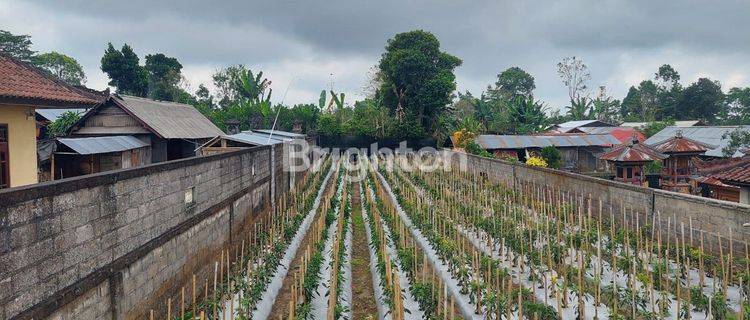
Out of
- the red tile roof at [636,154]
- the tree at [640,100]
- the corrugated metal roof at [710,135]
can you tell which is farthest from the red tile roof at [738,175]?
the tree at [640,100]

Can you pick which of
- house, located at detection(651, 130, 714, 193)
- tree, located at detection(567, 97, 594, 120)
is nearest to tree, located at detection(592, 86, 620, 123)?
tree, located at detection(567, 97, 594, 120)

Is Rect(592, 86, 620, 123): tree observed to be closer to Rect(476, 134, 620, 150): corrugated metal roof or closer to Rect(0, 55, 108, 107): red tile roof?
Rect(476, 134, 620, 150): corrugated metal roof

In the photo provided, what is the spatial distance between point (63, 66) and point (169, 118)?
148 ft

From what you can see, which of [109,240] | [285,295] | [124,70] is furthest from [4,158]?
[124,70]

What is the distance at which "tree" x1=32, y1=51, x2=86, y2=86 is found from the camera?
169 feet

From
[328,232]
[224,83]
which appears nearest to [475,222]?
[328,232]

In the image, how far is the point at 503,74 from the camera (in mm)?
71250

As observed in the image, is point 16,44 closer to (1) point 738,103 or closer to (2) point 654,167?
(2) point 654,167

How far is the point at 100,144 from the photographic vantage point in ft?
40.9

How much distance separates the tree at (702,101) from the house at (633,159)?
125 ft

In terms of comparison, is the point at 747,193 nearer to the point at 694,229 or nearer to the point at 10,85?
the point at 694,229

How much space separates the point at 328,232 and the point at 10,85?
7.43 metres

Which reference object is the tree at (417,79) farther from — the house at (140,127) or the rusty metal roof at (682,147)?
the house at (140,127)

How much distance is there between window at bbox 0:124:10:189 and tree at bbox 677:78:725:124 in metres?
55.5
